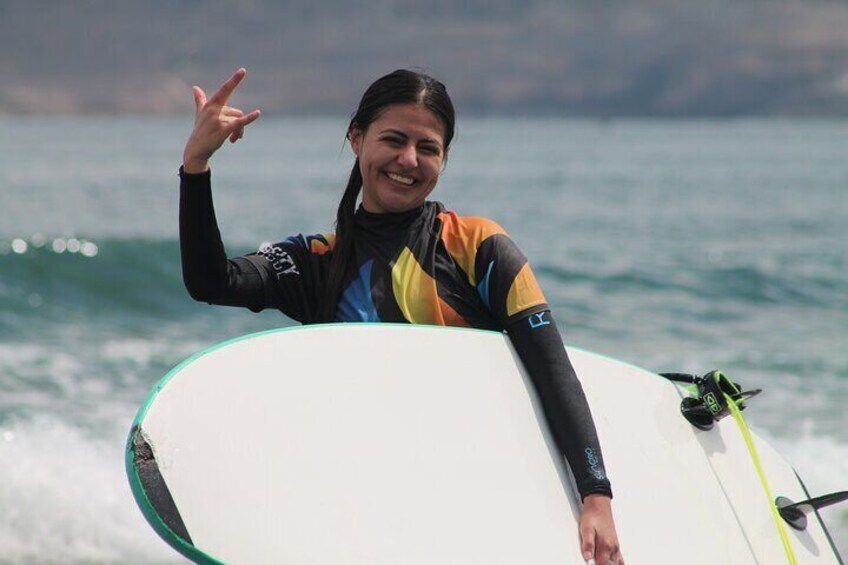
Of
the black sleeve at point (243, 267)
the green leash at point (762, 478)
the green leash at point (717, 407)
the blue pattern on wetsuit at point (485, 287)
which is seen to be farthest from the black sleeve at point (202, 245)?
the green leash at point (762, 478)

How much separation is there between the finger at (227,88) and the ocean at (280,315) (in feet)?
2.73

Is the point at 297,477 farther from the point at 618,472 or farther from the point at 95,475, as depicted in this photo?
the point at 95,475

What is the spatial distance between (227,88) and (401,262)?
0.55 meters

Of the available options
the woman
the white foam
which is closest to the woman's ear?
the woman

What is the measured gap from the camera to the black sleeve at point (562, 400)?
2.36 meters

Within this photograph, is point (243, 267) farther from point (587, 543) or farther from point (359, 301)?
point (587, 543)

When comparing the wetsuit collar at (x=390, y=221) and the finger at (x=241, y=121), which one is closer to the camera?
the finger at (x=241, y=121)

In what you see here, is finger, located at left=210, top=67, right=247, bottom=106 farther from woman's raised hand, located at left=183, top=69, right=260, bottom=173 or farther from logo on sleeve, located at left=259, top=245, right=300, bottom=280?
logo on sleeve, located at left=259, top=245, right=300, bottom=280

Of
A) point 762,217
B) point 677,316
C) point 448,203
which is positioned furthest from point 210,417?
point 448,203

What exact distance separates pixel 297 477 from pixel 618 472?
79 cm

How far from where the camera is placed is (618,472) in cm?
255

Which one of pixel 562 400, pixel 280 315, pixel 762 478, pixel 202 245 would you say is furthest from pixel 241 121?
pixel 280 315

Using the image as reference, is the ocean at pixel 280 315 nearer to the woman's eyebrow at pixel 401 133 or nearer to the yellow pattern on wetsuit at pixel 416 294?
the woman's eyebrow at pixel 401 133

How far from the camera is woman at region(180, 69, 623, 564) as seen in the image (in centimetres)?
236
